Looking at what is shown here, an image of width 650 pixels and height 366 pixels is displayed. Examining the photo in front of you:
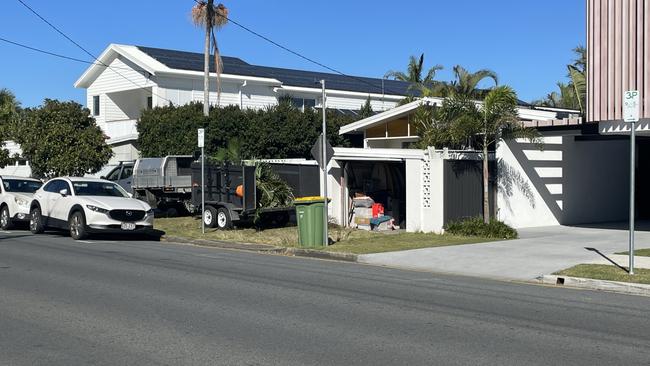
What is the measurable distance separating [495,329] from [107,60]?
1395 inches

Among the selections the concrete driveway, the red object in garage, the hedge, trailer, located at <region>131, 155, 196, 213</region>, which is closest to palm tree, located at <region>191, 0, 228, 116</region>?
the hedge

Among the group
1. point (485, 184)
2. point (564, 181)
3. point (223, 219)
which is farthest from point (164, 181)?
point (564, 181)

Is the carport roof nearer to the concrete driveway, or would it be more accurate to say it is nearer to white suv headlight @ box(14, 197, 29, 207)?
the concrete driveway

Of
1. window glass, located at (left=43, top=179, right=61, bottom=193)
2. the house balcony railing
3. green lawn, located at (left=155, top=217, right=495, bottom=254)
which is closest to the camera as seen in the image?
green lawn, located at (left=155, top=217, right=495, bottom=254)

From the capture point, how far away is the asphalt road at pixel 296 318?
22.3 feet

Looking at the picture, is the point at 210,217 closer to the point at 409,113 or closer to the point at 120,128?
the point at 409,113

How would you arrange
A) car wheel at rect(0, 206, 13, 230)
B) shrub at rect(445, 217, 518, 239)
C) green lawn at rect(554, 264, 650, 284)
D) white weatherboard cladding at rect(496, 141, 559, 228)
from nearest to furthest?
green lawn at rect(554, 264, 650, 284) → shrub at rect(445, 217, 518, 239) → white weatherboard cladding at rect(496, 141, 559, 228) → car wheel at rect(0, 206, 13, 230)

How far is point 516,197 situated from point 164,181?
11.1 m

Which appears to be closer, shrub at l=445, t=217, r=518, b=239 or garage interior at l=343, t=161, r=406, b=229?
shrub at l=445, t=217, r=518, b=239

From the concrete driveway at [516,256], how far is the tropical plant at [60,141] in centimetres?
1683

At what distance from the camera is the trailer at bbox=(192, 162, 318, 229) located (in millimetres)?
20339

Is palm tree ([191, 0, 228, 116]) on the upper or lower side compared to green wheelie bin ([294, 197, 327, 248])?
upper

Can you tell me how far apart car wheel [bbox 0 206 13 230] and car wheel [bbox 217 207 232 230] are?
651 cm

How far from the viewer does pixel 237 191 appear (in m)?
20.5
